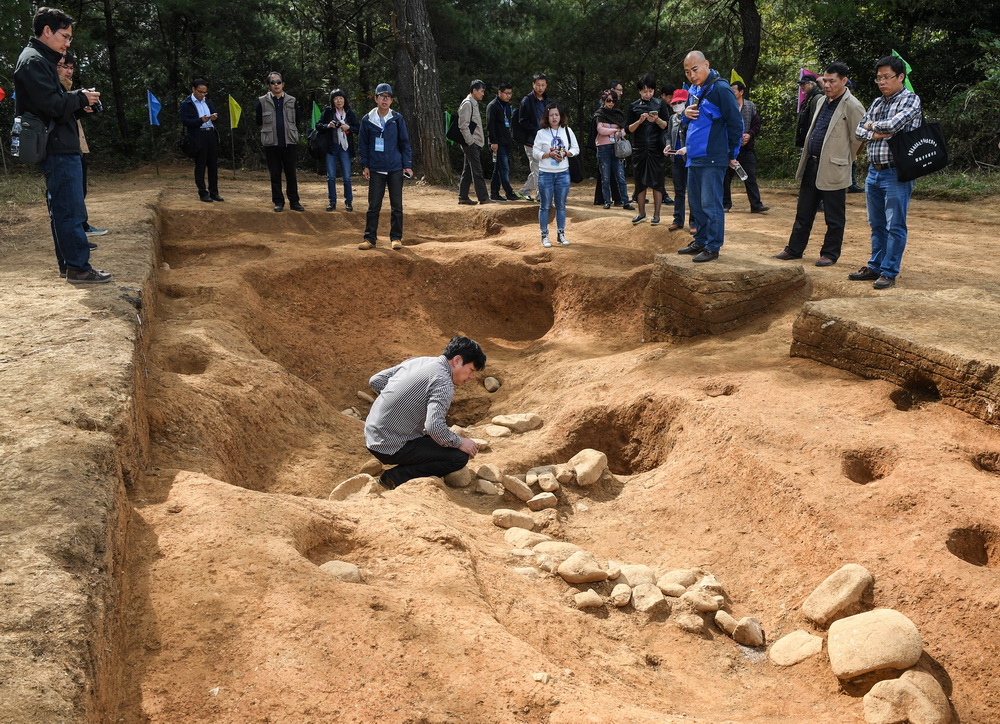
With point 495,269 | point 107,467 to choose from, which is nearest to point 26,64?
point 107,467

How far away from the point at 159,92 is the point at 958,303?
1852 cm

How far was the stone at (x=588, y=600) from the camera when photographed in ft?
12.8

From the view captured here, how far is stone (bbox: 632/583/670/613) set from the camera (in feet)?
13.1

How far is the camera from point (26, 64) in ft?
17.6

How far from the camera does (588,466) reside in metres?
5.52

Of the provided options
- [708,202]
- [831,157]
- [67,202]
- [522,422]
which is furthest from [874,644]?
[67,202]

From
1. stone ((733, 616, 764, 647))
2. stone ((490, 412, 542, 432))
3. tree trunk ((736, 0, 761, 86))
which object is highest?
tree trunk ((736, 0, 761, 86))

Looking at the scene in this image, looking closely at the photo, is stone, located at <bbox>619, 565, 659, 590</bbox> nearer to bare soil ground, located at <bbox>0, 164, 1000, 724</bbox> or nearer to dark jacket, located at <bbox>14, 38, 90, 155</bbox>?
bare soil ground, located at <bbox>0, 164, 1000, 724</bbox>

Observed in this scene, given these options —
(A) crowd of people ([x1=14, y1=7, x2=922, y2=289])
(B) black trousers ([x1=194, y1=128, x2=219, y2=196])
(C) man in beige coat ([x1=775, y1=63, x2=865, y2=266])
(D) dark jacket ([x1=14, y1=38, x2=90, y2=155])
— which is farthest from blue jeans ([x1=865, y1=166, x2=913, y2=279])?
(B) black trousers ([x1=194, y1=128, x2=219, y2=196])

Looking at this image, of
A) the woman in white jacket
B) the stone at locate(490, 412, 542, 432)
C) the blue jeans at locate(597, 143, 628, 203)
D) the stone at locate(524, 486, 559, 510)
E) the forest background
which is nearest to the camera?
the stone at locate(524, 486, 559, 510)

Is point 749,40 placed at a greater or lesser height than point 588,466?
greater

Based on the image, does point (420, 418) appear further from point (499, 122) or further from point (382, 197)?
point (499, 122)

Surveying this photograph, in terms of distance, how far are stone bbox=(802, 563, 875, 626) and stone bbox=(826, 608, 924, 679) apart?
0.58 feet

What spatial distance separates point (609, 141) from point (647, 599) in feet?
28.3
